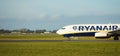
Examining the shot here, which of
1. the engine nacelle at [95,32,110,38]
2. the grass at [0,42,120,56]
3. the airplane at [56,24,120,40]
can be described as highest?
the airplane at [56,24,120,40]

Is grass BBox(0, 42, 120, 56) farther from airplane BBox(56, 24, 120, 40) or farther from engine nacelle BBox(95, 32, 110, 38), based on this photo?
airplane BBox(56, 24, 120, 40)

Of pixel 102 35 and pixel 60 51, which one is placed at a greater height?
pixel 102 35

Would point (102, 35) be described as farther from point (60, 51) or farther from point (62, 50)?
point (60, 51)

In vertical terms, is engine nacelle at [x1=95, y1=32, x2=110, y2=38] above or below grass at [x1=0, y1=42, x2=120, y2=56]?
above

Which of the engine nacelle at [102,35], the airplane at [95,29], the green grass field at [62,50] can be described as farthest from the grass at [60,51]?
the airplane at [95,29]

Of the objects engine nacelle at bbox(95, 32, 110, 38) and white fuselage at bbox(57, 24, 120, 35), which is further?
white fuselage at bbox(57, 24, 120, 35)

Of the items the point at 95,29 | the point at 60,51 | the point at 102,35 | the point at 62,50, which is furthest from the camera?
the point at 95,29

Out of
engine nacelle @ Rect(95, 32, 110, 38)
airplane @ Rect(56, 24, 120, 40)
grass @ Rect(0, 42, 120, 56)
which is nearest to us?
grass @ Rect(0, 42, 120, 56)

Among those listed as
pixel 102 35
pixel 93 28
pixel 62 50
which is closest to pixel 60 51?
pixel 62 50

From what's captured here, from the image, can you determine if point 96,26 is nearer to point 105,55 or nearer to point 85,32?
point 85,32

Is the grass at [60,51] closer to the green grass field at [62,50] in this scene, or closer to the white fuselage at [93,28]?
the green grass field at [62,50]

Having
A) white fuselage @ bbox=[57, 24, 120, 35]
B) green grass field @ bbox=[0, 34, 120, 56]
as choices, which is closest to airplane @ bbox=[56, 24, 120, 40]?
white fuselage @ bbox=[57, 24, 120, 35]

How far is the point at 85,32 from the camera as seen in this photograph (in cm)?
5928

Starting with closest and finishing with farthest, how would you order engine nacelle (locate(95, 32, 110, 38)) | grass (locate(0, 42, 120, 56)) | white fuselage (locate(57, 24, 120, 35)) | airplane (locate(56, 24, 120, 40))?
grass (locate(0, 42, 120, 56)), engine nacelle (locate(95, 32, 110, 38)), airplane (locate(56, 24, 120, 40)), white fuselage (locate(57, 24, 120, 35))
